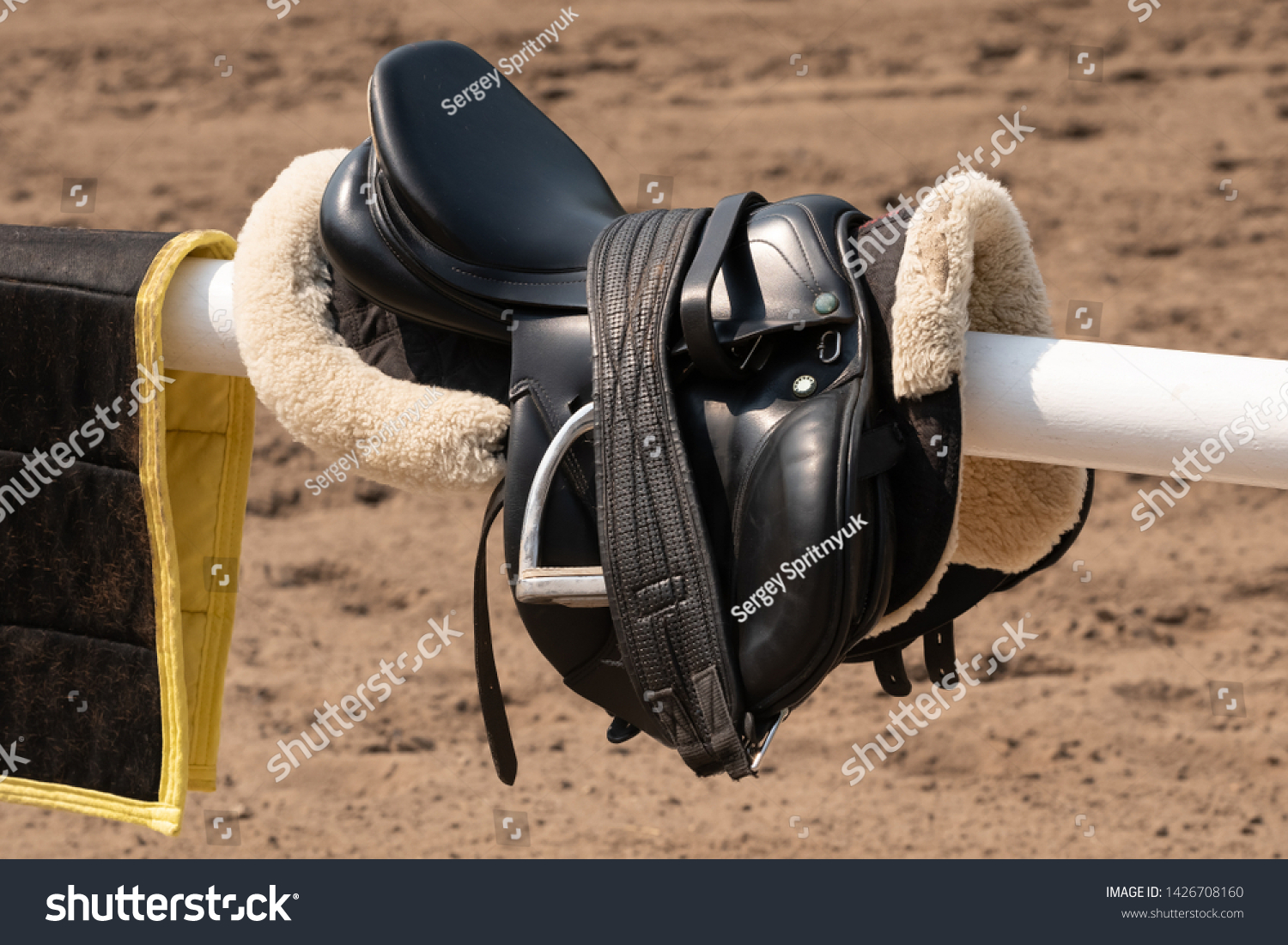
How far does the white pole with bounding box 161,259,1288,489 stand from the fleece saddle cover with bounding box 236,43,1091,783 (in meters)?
0.04

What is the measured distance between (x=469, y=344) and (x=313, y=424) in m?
0.12

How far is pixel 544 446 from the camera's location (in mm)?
657

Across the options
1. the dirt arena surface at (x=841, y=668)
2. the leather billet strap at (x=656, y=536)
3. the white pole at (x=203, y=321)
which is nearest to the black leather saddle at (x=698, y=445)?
the leather billet strap at (x=656, y=536)

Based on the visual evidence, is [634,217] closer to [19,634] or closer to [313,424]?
[313,424]

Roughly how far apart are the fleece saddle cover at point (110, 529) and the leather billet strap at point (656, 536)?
375 mm

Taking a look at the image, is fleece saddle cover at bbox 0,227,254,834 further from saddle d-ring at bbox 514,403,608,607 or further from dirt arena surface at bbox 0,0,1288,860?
dirt arena surface at bbox 0,0,1288,860

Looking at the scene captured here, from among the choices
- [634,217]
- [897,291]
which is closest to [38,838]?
[634,217]

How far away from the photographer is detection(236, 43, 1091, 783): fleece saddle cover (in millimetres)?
583

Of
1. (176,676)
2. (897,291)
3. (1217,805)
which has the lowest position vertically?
(1217,805)

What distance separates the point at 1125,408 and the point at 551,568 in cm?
33

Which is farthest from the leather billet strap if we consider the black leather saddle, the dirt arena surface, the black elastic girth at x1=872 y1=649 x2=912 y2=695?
the dirt arena surface

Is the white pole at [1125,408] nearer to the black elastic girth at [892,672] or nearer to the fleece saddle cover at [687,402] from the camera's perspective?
the fleece saddle cover at [687,402]

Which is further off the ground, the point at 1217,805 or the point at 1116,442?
the point at 1116,442

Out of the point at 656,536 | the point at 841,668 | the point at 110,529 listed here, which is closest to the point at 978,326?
the point at 656,536
